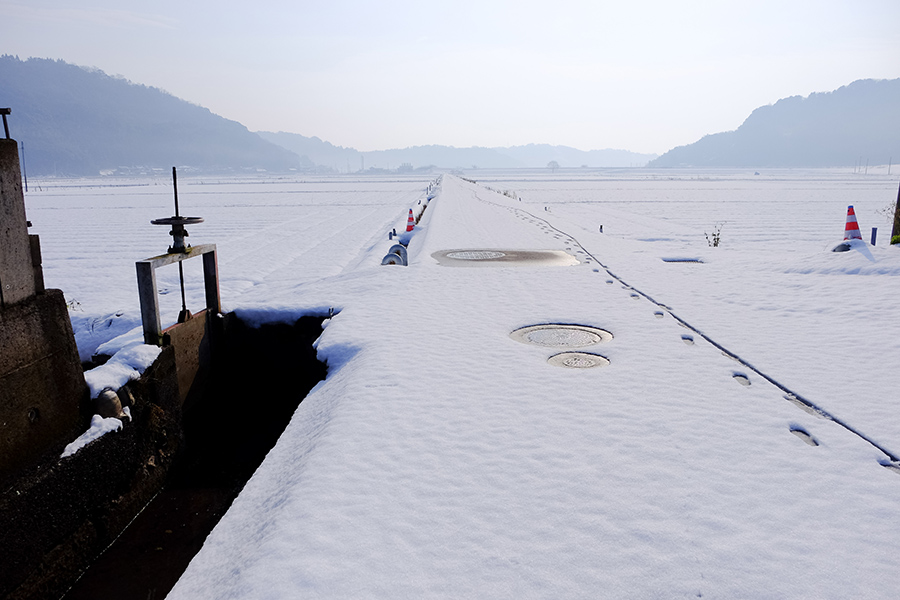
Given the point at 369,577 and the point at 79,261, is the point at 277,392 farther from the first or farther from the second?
the point at 79,261

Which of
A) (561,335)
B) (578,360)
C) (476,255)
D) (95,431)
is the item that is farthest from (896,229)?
(95,431)

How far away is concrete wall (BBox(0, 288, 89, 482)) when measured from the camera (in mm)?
4465

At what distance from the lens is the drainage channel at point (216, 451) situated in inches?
209

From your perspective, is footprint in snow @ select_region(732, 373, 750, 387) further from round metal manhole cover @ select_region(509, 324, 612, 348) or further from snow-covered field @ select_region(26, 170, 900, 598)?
round metal manhole cover @ select_region(509, 324, 612, 348)

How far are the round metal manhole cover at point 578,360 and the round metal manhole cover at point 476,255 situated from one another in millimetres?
6467

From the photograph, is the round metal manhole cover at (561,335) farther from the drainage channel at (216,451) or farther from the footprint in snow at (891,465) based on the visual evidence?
the footprint in snow at (891,465)

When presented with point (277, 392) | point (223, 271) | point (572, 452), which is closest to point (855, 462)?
point (572, 452)

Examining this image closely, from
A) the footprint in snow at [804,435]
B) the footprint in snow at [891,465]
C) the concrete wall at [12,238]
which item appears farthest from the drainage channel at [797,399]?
the concrete wall at [12,238]

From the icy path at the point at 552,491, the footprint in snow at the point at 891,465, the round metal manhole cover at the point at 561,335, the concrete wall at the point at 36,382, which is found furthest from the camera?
the round metal manhole cover at the point at 561,335

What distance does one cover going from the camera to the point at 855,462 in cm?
374

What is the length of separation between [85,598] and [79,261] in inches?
508

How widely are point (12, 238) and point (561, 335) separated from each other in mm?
5105

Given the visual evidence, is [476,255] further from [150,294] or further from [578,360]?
[150,294]

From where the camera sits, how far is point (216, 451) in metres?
7.80
